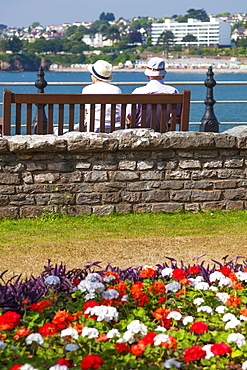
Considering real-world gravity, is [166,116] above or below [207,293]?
above

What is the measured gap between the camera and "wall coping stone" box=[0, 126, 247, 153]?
6055 millimetres

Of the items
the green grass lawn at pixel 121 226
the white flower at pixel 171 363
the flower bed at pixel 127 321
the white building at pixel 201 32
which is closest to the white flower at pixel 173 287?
the flower bed at pixel 127 321

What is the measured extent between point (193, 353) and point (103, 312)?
2.02ft

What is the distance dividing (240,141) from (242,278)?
2.73 metres

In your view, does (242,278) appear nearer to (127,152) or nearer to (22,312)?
(22,312)

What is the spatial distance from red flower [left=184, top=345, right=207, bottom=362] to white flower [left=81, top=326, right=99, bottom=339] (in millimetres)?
475

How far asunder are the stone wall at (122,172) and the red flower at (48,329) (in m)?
3.05

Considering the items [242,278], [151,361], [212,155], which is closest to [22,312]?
Answer: [151,361]

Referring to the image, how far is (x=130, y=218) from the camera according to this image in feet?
20.7

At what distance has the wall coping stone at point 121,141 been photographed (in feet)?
19.9

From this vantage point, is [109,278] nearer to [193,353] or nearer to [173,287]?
[173,287]

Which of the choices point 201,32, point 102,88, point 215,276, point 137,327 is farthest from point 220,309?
point 201,32

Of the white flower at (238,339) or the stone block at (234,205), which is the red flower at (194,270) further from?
the stone block at (234,205)

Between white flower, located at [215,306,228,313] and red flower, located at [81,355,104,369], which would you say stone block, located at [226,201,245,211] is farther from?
red flower, located at [81,355,104,369]
